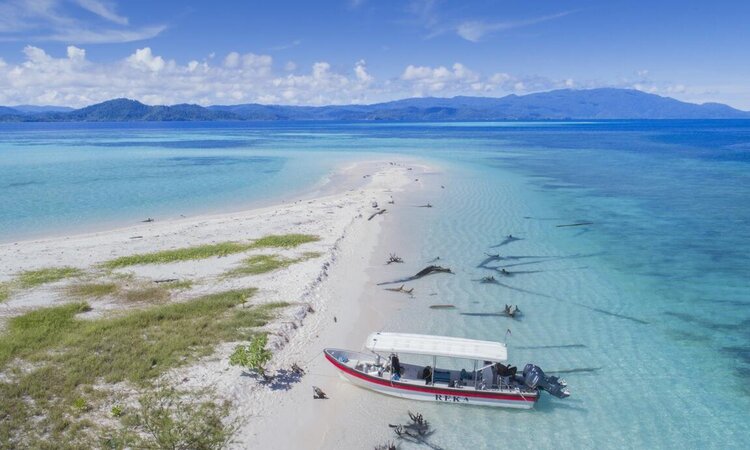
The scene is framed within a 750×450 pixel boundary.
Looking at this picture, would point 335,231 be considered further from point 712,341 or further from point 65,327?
point 712,341

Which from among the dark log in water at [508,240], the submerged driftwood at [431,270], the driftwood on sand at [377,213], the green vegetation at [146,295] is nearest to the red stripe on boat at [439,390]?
the submerged driftwood at [431,270]

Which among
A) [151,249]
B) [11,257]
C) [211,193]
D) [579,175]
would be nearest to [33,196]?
[211,193]

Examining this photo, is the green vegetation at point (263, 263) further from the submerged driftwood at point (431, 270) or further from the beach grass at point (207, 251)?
the submerged driftwood at point (431, 270)

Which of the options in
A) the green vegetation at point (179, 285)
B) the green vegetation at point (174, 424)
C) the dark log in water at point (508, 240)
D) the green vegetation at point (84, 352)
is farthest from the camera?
the dark log in water at point (508, 240)

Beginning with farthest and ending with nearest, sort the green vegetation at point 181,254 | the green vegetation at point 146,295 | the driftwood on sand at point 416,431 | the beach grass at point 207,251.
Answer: the beach grass at point 207,251, the green vegetation at point 181,254, the green vegetation at point 146,295, the driftwood on sand at point 416,431

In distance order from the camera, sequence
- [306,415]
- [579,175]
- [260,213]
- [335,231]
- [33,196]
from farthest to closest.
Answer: [579,175] < [33,196] < [260,213] < [335,231] < [306,415]

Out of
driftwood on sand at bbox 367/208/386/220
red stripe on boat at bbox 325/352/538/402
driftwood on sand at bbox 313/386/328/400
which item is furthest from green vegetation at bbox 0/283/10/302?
driftwood on sand at bbox 367/208/386/220
